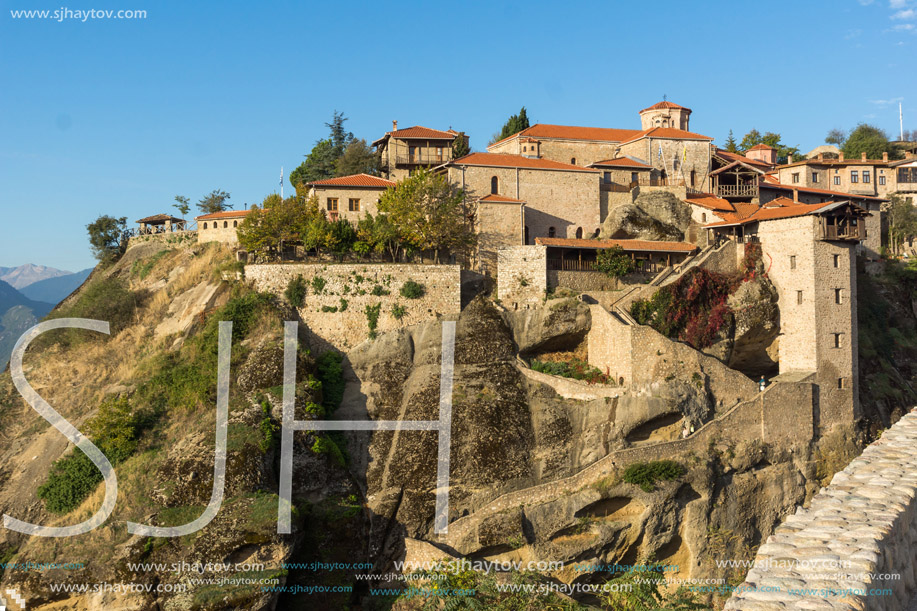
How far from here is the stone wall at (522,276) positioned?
4053 cm

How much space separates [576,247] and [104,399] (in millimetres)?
24667

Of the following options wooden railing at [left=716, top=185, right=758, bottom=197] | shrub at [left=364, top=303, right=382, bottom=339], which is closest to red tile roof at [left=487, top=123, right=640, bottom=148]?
wooden railing at [left=716, top=185, right=758, bottom=197]

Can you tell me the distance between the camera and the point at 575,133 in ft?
189

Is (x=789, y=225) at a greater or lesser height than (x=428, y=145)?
lesser

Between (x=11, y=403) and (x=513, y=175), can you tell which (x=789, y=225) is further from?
(x=11, y=403)

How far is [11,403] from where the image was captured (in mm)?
38562

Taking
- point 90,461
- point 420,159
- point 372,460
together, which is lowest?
point 372,460

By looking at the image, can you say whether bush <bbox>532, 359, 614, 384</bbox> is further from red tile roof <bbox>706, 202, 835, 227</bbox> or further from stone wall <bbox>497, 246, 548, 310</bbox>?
red tile roof <bbox>706, 202, 835, 227</bbox>

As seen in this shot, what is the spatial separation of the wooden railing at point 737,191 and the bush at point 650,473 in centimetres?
2550

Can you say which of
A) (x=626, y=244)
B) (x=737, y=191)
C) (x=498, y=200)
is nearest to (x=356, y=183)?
(x=498, y=200)

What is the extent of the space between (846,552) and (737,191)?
49838 millimetres

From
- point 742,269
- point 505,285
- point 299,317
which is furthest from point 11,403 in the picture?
point 742,269

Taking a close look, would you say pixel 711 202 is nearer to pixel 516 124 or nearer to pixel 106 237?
pixel 516 124

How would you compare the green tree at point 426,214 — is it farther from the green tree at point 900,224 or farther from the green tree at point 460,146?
the green tree at point 900,224
